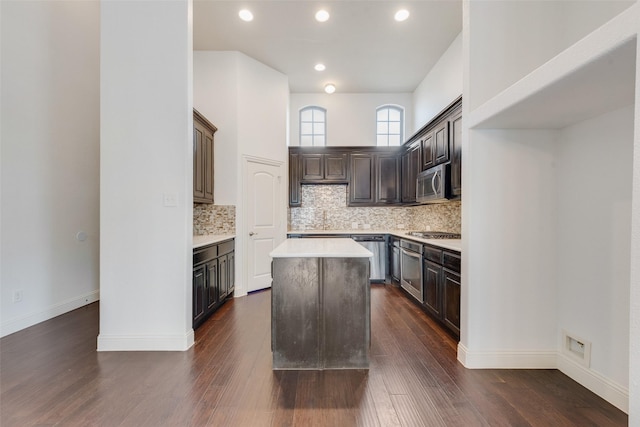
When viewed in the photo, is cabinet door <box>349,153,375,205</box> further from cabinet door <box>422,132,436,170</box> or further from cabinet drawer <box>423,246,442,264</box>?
cabinet drawer <box>423,246,442,264</box>

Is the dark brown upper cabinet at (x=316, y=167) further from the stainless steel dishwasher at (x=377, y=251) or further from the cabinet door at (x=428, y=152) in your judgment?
the cabinet door at (x=428, y=152)

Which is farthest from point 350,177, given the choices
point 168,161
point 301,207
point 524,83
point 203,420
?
point 203,420

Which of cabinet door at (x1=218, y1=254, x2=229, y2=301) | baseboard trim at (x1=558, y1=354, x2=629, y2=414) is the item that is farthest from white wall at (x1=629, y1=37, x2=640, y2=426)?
cabinet door at (x1=218, y1=254, x2=229, y2=301)

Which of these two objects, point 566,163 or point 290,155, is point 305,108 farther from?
point 566,163

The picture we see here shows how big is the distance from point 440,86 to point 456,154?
176cm

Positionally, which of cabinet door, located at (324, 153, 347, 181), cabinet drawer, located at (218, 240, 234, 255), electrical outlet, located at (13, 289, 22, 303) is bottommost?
electrical outlet, located at (13, 289, 22, 303)

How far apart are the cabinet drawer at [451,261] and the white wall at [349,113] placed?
338cm

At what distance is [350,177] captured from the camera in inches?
215

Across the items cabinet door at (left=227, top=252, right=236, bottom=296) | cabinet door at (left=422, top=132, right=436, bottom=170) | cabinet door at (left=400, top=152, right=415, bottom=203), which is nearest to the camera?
cabinet door at (left=422, top=132, right=436, bottom=170)

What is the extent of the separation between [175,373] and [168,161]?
172 centimetres

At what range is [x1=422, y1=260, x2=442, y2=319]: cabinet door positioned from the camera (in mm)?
3031

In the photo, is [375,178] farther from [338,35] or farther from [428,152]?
[338,35]

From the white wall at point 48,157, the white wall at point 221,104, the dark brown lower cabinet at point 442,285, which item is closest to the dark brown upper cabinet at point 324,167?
the white wall at point 221,104

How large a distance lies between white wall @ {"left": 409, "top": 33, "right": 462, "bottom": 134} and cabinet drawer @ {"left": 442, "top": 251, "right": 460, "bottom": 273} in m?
2.19
